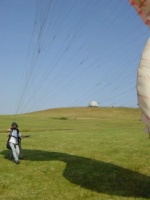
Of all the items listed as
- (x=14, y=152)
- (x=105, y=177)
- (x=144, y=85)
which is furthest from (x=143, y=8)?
(x=14, y=152)

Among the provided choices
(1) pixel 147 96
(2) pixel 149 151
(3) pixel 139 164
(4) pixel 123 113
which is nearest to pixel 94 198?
(1) pixel 147 96

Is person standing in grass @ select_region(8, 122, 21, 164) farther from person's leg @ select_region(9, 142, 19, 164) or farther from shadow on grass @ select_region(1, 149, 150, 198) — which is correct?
shadow on grass @ select_region(1, 149, 150, 198)

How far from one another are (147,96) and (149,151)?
13364 millimetres

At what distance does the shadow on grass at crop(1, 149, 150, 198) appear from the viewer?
16.3 m

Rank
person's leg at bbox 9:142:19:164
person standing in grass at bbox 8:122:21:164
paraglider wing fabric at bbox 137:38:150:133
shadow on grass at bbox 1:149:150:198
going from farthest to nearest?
person standing in grass at bbox 8:122:21:164, person's leg at bbox 9:142:19:164, shadow on grass at bbox 1:149:150:198, paraglider wing fabric at bbox 137:38:150:133

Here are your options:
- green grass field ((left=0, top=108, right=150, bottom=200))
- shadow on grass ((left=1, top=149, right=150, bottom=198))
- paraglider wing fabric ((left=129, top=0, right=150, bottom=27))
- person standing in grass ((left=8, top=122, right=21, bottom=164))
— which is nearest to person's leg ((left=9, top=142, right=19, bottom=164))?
person standing in grass ((left=8, top=122, right=21, bottom=164))

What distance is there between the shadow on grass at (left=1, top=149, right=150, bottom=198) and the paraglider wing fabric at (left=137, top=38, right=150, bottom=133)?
3.68m

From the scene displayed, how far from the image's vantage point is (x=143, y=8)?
14500 millimetres

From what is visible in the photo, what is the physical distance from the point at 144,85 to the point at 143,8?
10.0 ft

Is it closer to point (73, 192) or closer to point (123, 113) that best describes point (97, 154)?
point (73, 192)

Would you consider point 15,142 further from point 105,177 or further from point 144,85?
point 144,85

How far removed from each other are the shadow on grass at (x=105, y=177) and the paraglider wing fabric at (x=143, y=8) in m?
7.03

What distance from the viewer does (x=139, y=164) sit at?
847 inches

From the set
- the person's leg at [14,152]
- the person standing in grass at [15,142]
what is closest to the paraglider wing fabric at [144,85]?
the person's leg at [14,152]
